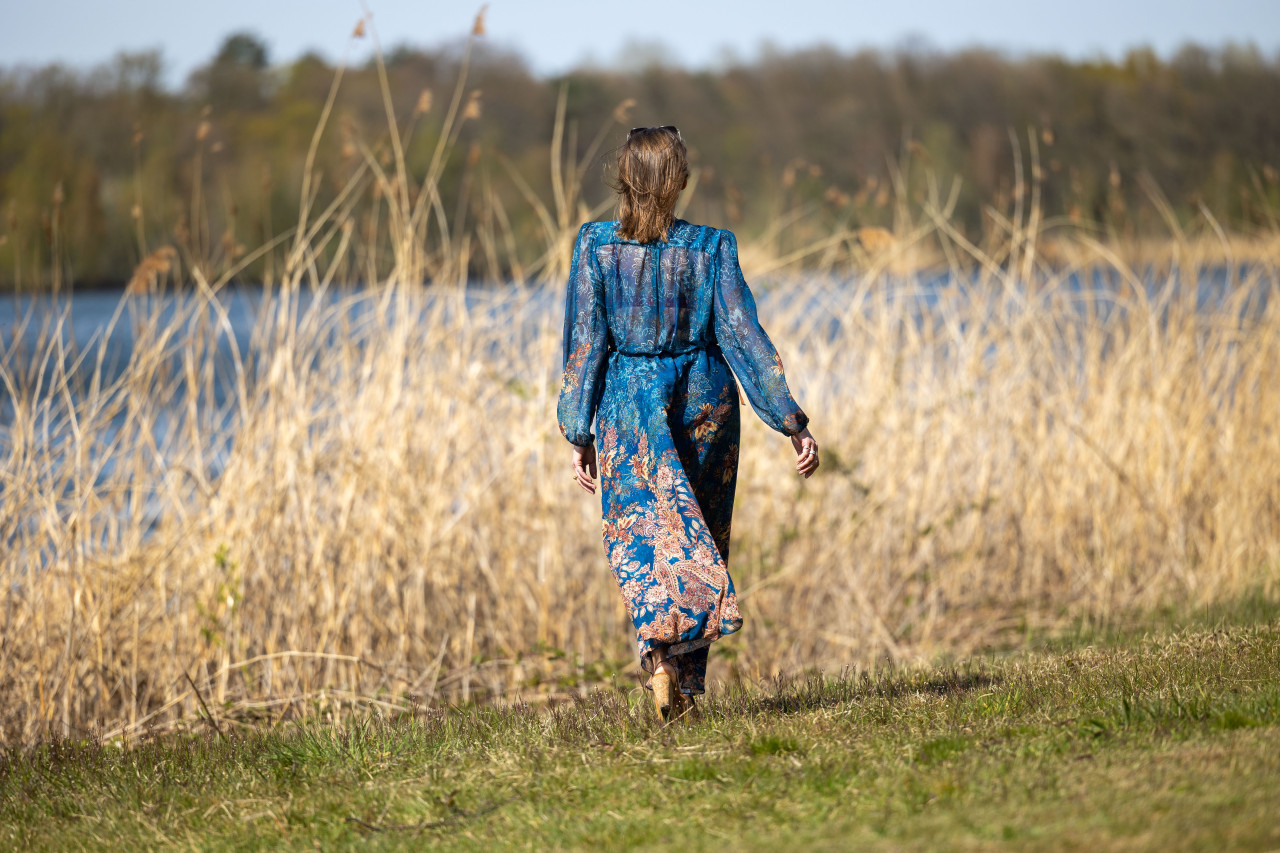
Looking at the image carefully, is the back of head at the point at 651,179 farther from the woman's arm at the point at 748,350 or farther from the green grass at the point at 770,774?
the green grass at the point at 770,774

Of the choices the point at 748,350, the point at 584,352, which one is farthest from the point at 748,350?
the point at 584,352

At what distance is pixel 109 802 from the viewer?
121 inches

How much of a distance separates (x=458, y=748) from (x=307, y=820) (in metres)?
0.54

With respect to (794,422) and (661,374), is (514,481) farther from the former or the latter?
(794,422)

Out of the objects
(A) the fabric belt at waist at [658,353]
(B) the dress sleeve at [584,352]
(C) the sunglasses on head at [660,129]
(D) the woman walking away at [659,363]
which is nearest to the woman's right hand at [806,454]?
(D) the woman walking away at [659,363]

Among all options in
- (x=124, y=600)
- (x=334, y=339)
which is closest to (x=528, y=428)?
(x=334, y=339)

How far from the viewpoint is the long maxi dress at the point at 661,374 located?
3.16 m

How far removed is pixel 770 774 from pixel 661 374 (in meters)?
1.10

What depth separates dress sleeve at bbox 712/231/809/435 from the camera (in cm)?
324

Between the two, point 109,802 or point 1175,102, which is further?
point 1175,102

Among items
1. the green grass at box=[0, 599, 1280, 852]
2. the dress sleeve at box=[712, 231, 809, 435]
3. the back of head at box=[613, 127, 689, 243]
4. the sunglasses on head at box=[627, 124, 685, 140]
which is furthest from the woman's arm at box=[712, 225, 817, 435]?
the green grass at box=[0, 599, 1280, 852]

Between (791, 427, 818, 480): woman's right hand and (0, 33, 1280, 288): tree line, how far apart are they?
36.2 inches

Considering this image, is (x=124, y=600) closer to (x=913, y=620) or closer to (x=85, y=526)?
(x=85, y=526)

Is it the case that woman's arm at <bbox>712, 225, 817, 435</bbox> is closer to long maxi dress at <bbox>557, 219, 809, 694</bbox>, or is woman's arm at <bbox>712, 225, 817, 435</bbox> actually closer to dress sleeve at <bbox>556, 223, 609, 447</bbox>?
long maxi dress at <bbox>557, 219, 809, 694</bbox>
